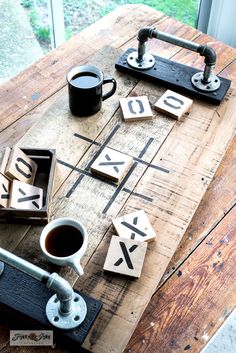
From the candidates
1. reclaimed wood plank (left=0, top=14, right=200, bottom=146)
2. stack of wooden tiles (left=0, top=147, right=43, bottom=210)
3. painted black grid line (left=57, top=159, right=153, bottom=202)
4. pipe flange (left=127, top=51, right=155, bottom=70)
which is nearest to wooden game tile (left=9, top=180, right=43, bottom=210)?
stack of wooden tiles (left=0, top=147, right=43, bottom=210)

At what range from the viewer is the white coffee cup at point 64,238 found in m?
0.90

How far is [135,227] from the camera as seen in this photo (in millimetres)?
991

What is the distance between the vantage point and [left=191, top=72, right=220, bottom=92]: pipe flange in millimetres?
1293

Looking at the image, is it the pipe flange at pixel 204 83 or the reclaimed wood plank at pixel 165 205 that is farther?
the pipe flange at pixel 204 83

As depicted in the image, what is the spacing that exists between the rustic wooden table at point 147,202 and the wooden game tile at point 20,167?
0.20 feet

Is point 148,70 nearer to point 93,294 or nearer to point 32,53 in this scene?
point 93,294

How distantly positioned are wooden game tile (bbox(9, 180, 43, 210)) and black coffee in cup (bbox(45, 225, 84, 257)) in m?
0.08

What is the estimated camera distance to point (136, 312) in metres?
0.88

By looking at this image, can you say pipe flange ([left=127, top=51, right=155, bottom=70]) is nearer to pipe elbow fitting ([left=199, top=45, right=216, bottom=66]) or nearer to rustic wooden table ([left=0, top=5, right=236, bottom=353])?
rustic wooden table ([left=0, top=5, right=236, bottom=353])

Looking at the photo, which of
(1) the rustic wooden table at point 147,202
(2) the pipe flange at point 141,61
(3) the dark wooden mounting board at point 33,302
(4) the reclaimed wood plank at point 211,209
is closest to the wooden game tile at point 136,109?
(1) the rustic wooden table at point 147,202

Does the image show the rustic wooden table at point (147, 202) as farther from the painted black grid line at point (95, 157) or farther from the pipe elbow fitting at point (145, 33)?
the pipe elbow fitting at point (145, 33)

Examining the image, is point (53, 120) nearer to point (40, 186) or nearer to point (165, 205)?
point (40, 186)

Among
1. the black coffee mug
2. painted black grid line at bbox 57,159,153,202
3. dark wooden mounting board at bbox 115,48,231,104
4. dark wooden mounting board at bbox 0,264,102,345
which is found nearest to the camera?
dark wooden mounting board at bbox 0,264,102,345

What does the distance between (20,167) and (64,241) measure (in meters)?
0.21
